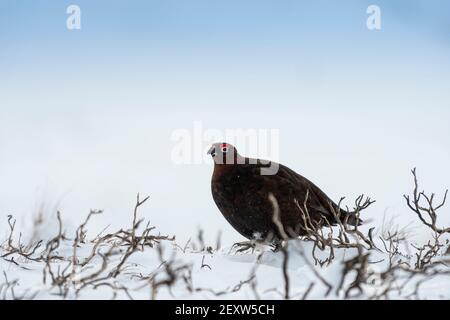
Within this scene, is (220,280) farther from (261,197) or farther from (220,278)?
(261,197)

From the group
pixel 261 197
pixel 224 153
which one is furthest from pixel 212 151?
pixel 261 197

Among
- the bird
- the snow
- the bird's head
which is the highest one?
the bird's head

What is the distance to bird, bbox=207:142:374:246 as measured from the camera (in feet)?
10.9

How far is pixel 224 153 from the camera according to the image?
3566 mm

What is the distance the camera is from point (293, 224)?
333 centimetres

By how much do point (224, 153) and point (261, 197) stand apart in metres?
0.44

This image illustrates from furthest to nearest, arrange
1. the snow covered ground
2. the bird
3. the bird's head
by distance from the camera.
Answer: the bird's head
the bird
the snow covered ground

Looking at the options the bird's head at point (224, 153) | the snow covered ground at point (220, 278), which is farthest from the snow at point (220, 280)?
the bird's head at point (224, 153)

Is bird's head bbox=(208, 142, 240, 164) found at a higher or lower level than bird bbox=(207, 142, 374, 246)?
higher

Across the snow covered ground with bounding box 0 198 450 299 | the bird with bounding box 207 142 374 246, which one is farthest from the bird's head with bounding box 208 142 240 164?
the snow covered ground with bounding box 0 198 450 299

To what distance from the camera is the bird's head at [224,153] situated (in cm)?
356

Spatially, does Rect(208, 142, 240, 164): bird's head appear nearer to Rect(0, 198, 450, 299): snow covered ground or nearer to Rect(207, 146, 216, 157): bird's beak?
Rect(207, 146, 216, 157): bird's beak

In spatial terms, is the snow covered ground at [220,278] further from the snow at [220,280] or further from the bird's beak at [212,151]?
the bird's beak at [212,151]
